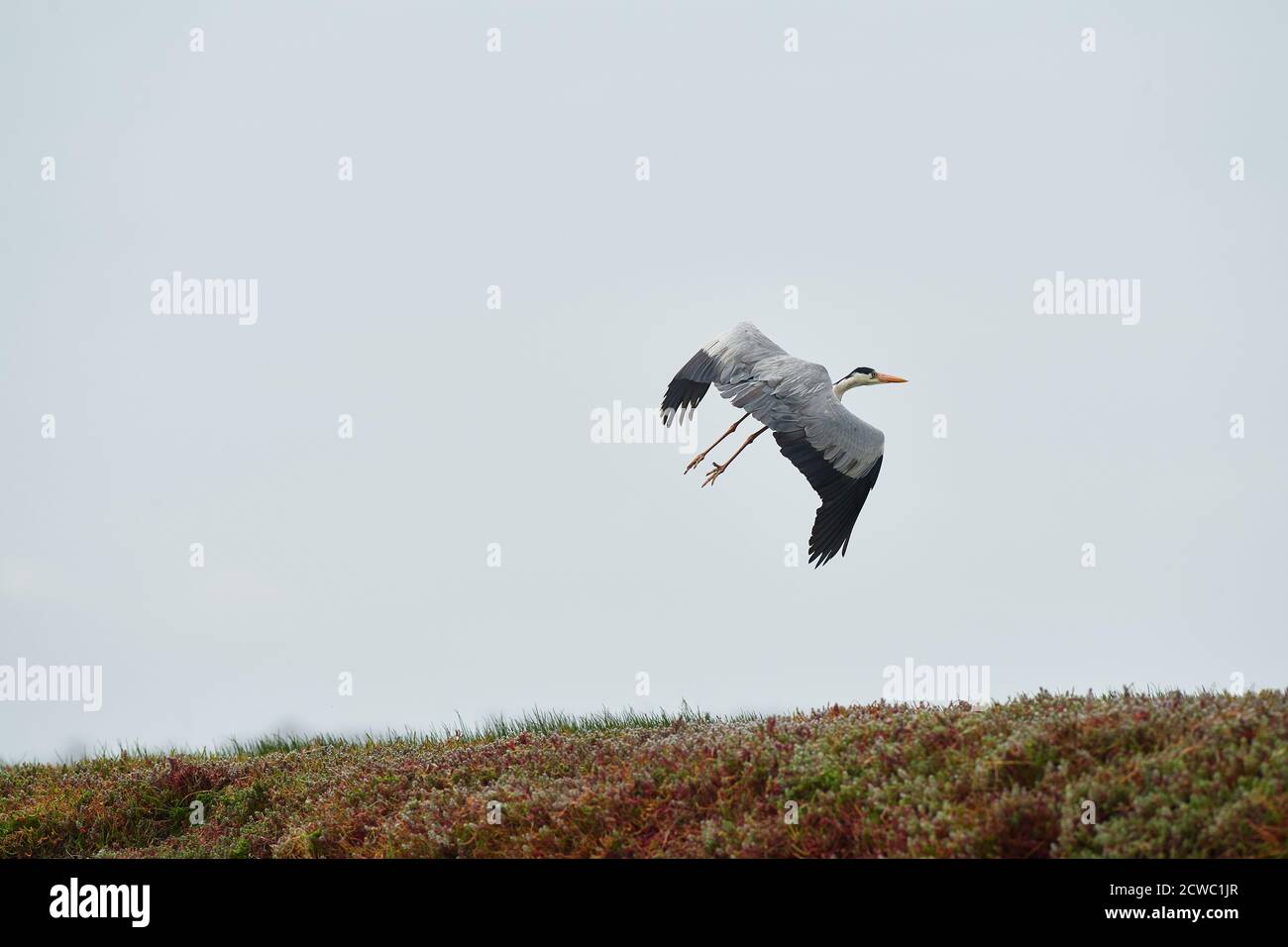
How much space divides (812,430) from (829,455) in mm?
335

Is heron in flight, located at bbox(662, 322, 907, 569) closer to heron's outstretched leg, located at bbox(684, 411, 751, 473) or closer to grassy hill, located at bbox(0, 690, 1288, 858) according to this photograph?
heron's outstretched leg, located at bbox(684, 411, 751, 473)

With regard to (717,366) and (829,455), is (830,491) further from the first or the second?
(717,366)

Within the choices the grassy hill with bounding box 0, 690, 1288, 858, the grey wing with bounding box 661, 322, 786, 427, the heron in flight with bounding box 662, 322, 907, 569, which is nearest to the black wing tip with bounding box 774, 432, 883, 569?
the heron in flight with bounding box 662, 322, 907, 569

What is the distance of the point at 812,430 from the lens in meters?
13.3

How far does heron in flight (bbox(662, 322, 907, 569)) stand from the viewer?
→ 1315 centimetres

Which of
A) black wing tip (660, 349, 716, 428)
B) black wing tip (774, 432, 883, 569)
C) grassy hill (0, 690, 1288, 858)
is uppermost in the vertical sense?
black wing tip (660, 349, 716, 428)

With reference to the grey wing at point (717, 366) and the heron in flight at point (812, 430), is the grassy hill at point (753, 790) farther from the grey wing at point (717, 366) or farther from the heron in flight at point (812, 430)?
the grey wing at point (717, 366)

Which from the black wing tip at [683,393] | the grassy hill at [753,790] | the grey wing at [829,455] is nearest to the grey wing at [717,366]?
the black wing tip at [683,393]

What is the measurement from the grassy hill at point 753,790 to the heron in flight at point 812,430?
2.40 m

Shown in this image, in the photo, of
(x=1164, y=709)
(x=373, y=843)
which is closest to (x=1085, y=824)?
(x=1164, y=709)

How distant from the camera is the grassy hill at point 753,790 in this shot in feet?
26.7

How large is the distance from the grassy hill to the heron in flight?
7.88 feet

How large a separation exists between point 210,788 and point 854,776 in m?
8.23
